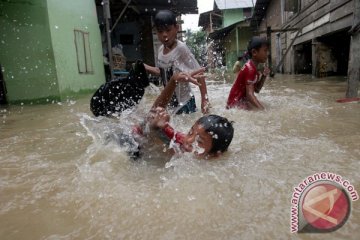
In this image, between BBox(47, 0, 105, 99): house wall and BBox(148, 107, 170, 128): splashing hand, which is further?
BBox(47, 0, 105, 99): house wall

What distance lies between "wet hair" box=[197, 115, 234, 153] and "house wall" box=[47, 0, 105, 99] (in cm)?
569

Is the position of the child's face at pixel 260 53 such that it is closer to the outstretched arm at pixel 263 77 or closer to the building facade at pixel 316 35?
the outstretched arm at pixel 263 77

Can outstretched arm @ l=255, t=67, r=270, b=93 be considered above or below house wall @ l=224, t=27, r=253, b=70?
below

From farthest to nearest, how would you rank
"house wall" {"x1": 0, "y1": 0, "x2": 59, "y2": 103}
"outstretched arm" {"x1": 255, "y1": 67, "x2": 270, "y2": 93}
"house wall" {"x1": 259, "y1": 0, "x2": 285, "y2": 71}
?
"house wall" {"x1": 259, "y1": 0, "x2": 285, "y2": 71} → "house wall" {"x1": 0, "y1": 0, "x2": 59, "y2": 103} → "outstretched arm" {"x1": 255, "y1": 67, "x2": 270, "y2": 93}

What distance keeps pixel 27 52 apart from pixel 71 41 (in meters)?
1.14

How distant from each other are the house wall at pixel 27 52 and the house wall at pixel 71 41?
→ 0.17 m

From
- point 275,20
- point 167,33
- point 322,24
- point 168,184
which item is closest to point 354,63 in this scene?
point 167,33

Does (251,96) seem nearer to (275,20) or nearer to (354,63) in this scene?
(354,63)

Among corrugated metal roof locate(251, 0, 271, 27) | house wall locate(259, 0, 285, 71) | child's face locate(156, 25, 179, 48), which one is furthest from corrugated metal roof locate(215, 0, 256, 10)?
child's face locate(156, 25, 179, 48)

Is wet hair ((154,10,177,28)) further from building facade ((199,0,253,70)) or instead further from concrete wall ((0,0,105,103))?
building facade ((199,0,253,70))

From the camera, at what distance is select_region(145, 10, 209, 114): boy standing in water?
10.4 feet

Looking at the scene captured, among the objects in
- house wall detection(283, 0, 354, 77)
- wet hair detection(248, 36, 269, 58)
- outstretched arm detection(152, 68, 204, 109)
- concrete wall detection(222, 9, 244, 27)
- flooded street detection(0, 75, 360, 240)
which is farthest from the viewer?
concrete wall detection(222, 9, 244, 27)

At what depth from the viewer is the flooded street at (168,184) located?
1549 millimetres

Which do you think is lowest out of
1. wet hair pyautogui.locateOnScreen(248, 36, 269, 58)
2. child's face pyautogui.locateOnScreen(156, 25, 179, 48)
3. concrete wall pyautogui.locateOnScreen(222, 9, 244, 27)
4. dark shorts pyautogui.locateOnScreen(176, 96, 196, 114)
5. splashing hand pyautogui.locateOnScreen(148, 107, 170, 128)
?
dark shorts pyautogui.locateOnScreen(176, 96, 196, 114)
